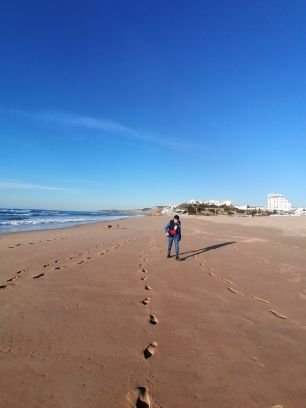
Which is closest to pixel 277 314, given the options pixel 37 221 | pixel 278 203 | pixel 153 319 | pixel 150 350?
pixel 153 319

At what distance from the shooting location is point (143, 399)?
291 centimetres

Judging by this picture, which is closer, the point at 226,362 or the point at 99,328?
the point at 226,362

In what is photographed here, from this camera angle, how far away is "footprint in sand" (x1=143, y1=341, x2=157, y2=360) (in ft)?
12.2

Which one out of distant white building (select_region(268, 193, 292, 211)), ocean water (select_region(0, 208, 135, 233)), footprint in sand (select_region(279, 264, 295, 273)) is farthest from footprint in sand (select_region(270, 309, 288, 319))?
distant white building (select_region(268, 193, 292, 211))

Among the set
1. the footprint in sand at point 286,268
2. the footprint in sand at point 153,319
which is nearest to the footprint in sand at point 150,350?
the footprint in sand at point 153,319

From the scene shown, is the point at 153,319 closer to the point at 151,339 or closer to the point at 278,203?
the point at 151,339

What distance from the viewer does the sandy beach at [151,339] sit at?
9.78 feet

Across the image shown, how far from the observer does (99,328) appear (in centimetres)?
450

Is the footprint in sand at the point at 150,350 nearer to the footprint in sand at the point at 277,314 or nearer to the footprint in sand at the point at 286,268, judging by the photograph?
the footprint in sand at the point at 277,314

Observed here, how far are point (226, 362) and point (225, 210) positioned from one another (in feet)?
324

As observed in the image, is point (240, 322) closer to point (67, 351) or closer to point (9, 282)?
point (67, 351)

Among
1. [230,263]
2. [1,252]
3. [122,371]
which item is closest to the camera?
[122,371]

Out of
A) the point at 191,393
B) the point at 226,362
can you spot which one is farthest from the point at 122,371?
the point at 226,362

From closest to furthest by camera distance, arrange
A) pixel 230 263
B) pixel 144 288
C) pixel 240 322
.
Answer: pixel 240 322 → pixel 144 288 → pixel 230 263
